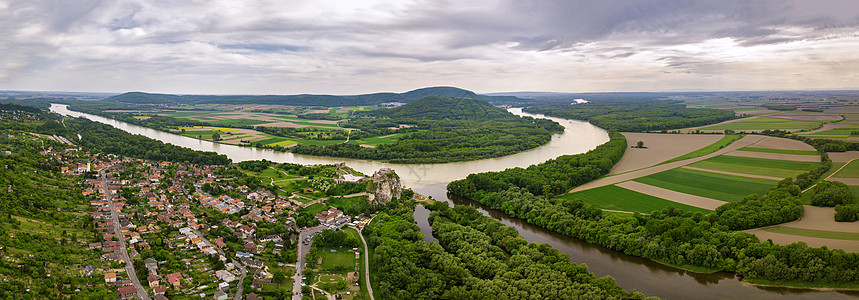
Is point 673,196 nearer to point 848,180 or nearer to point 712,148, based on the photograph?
point 848,180

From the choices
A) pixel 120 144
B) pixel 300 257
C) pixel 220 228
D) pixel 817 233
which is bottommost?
pixel 300 257

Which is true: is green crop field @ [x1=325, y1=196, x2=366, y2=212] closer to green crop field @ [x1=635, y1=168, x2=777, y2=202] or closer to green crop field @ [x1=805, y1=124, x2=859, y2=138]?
green crop field @ [x1=635, y1=168, x2=777, y2=202]

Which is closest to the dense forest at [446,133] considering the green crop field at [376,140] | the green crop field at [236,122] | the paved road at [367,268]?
the green crop field at [376,140]

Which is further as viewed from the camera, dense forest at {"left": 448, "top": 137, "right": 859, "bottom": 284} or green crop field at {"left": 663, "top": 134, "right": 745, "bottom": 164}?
green crop field at {"left": 663, "top": 134, "right": 745, "bottom": 164}

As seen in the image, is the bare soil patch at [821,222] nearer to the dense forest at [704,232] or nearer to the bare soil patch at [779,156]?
the dense forest at [704,232]

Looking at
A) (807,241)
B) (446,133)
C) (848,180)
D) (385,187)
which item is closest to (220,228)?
(385,187)

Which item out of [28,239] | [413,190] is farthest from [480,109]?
[28,239]

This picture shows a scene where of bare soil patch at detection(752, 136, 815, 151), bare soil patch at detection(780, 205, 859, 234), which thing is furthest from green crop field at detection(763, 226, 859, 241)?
bare soil patch at detection(752, 136, 815, 151)
